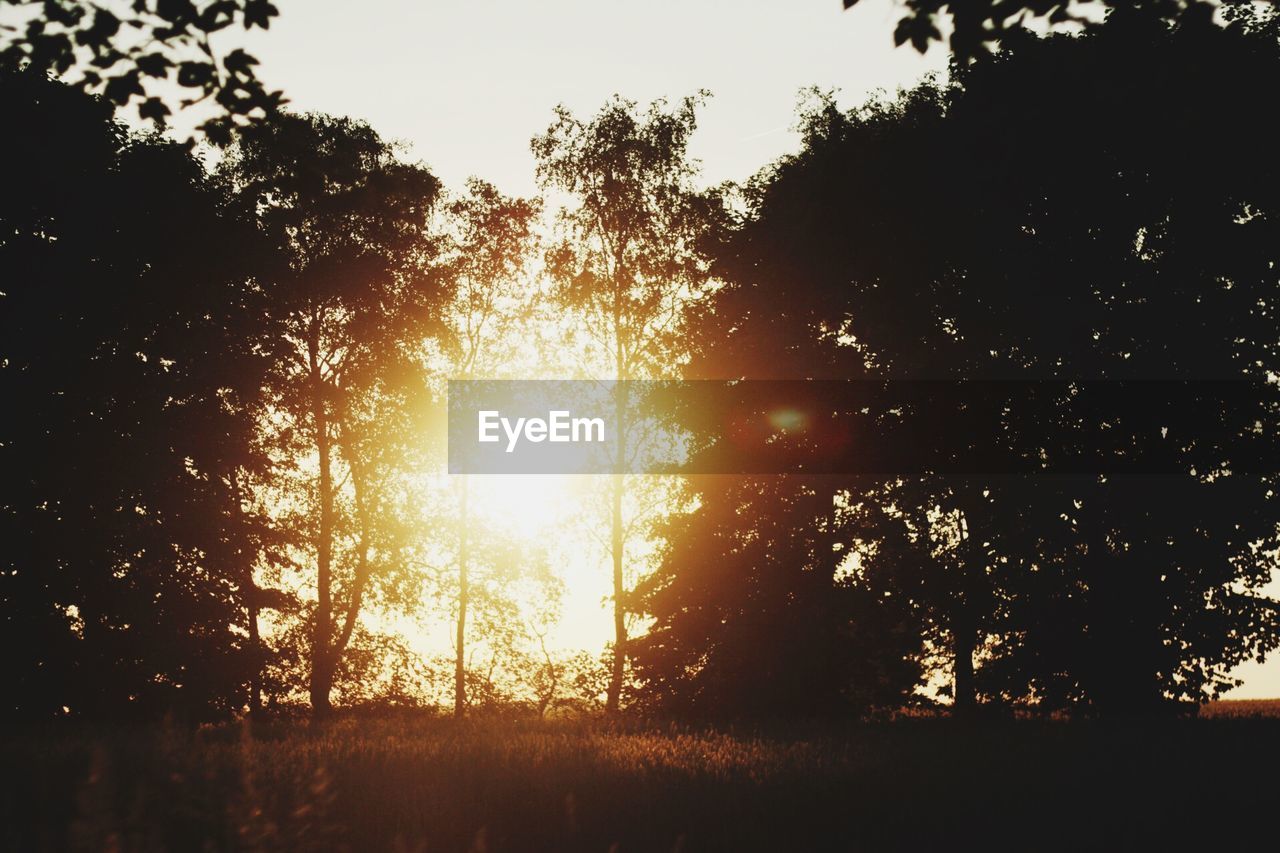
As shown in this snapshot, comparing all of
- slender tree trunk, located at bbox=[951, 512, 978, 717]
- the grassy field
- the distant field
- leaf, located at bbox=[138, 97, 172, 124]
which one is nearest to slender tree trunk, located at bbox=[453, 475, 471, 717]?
slender tree trunk, located at bbox=[951, 512, 978, 717]

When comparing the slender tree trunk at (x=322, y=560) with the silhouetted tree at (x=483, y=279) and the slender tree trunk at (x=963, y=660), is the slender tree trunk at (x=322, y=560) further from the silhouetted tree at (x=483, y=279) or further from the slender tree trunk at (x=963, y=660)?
the slender tree trunk at (x=963, y=660)

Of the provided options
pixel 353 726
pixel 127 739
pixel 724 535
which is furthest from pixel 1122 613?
pixel 127 739

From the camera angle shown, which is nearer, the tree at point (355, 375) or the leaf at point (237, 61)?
the leaf at point (237, 61)

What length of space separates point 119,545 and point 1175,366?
68.4ft

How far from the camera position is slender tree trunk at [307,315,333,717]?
31.5m

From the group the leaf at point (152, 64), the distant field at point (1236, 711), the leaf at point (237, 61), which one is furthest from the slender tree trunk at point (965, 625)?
the leaf at point (152, 64)

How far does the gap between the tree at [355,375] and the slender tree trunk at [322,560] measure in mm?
33

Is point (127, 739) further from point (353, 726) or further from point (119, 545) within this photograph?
point (119, 545)

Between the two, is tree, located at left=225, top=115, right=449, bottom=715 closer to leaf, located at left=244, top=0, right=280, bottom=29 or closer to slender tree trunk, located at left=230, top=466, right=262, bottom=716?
slender tree trunk, located at left=230, top=466, right=262, bottom=716

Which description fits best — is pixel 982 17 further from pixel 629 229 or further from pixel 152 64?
pixel 629 229

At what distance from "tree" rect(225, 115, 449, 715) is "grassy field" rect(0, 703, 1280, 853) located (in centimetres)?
1639

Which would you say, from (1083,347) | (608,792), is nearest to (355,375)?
(1083,347)

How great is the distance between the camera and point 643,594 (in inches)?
1182

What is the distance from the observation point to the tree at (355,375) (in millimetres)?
31078
